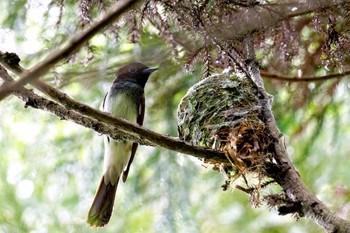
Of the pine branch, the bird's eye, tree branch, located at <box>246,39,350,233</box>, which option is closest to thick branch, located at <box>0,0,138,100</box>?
the pine branch

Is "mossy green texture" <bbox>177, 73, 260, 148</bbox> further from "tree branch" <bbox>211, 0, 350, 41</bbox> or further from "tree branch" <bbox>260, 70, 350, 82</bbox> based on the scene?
"tree branch" <bbox>260, 70, 350, 82</bbox>

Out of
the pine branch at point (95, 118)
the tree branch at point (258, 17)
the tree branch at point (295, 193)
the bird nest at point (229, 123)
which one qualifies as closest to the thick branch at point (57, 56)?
the pine branch at point (95, 118)

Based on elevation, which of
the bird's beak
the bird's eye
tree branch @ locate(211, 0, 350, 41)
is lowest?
tree branch @ locate(211, 0, 350, 41)

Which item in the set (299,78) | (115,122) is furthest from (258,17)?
(299,78)

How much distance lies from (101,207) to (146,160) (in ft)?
1.83

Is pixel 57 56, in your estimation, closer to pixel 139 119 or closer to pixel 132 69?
pixel 139 119

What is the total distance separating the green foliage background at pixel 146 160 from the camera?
4574mm

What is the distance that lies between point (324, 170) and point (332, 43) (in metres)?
1.97

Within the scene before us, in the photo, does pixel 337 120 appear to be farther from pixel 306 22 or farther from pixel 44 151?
pixel 44 151

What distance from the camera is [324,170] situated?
490cm

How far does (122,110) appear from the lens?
5.34 m

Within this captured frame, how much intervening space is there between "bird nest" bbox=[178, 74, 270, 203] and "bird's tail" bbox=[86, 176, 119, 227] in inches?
58.2

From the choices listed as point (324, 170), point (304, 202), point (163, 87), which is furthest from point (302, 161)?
point (304, 202)

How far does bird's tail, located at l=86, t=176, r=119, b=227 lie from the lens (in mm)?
4793
